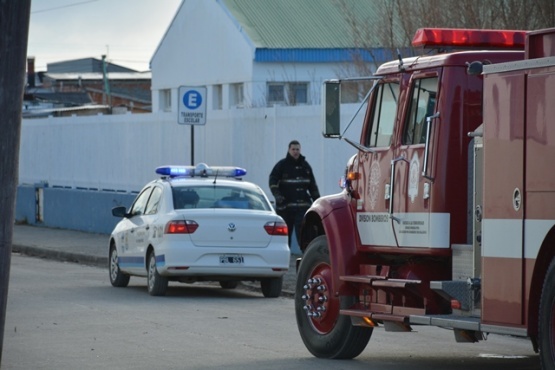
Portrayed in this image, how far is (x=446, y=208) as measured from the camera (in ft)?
34.6

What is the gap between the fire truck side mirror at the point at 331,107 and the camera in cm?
1148

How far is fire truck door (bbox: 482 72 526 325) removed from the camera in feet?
30.8

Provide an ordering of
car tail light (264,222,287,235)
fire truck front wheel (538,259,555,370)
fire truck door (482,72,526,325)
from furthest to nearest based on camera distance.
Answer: car tail light (264,222,287,235)
fire truck door (482,72,526,325)
fire truck front wheel (538,259,555,370)

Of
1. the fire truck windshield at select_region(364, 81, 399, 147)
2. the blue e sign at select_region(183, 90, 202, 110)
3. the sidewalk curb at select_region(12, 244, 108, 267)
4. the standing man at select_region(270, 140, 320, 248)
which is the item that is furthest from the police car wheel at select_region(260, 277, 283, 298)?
the blue e sign at select_region(183, 90, 202, 110)

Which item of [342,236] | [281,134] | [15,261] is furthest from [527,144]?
[15,261]

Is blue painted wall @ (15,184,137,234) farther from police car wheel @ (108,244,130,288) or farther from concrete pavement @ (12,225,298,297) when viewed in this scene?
police car wheel @ (108,244,130,288)

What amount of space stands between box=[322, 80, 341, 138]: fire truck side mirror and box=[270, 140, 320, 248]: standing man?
33.8 ft

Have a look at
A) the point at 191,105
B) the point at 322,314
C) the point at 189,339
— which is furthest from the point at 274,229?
the point at 191,105

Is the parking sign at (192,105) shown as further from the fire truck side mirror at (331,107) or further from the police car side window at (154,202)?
the fire truck side mirror at (331,107)

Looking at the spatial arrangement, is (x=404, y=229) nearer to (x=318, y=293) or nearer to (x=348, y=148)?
(x=318, y=293)

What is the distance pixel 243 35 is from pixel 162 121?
24.7ft

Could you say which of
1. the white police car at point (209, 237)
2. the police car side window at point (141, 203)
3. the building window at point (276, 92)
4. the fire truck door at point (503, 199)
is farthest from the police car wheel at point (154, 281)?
the building window at point (276, 92)

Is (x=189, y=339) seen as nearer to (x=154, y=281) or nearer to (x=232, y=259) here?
(x=232, y=259)

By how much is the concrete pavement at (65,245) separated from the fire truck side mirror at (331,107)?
9.34 meters
